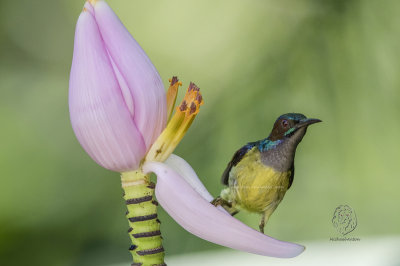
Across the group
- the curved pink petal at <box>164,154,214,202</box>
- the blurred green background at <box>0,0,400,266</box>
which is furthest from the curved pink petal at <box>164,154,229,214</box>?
the blurred green background at <box>0,0,400,266</box>

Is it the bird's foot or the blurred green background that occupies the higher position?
the blurred green background

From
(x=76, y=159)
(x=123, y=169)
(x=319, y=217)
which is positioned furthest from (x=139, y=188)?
(x=76, y=159)

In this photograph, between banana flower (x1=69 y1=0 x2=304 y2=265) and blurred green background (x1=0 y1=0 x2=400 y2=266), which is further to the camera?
blurred green background (x1=0 y1=0 x2=400 y2=266)

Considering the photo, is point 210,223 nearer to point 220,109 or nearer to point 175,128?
point 175,128

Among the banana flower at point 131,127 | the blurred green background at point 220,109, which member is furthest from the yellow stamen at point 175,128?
the blurred green background at point 220,109

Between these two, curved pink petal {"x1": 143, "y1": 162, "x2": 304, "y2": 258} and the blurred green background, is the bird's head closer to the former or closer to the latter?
curved pink petal {"x1": 143, "y1": 162, "x2": 304, "y2": 258}

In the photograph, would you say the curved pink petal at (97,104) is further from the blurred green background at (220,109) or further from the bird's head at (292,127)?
the blurred green background at (220,109)

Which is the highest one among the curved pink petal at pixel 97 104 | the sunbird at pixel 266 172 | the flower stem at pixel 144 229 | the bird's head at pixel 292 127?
the curved pink petal at pixel 97 104
